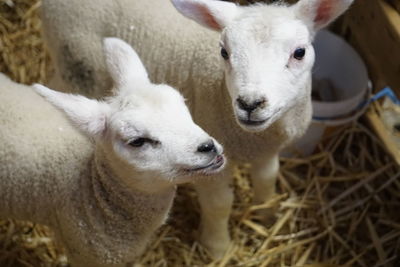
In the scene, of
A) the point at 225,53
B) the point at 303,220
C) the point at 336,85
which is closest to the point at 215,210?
the point at 303,220

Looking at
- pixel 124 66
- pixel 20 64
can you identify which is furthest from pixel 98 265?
pixel 20 64

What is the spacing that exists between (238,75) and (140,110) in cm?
37

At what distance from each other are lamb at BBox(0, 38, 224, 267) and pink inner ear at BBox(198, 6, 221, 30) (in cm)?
32

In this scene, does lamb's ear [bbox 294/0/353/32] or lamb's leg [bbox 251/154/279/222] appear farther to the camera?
lamb's leg [bbox 251/154/279/222]

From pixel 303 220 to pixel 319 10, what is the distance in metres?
1.30

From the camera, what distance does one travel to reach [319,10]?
1.86 meters

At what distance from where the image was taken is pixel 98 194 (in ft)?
6.00

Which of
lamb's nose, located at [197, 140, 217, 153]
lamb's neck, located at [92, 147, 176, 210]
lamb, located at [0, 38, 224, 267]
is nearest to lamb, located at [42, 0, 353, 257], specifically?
lamb's nose, located at [197, 140, 217, 153]

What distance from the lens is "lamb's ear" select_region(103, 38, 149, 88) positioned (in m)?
1.81

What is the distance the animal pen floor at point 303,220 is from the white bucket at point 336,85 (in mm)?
162

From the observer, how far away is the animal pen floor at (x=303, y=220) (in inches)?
101

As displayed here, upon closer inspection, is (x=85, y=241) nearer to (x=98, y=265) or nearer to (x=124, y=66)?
(x=98, y=265)

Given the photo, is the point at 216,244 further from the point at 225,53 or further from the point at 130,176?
the point at 225,53

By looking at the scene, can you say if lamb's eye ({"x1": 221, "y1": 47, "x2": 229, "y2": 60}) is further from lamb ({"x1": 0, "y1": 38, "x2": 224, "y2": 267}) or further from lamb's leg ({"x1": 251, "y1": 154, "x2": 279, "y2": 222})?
lamb's leg ({"x1": 251, "y1": 154, "x2": 279, "y2": 222})
